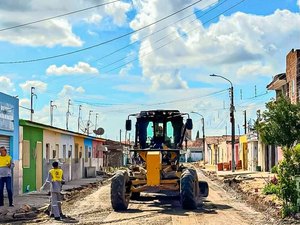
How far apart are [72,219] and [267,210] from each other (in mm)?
6107

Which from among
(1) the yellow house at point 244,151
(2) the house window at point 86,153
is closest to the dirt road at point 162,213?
(2) the house window at point 86,153

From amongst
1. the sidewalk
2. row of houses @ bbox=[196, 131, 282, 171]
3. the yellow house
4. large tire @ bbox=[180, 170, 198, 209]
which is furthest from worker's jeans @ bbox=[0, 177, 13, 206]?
the yellow house

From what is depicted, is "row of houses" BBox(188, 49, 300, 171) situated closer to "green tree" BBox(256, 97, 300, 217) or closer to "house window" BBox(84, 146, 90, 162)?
"green tree" BBox(256, 97, 300, 217)

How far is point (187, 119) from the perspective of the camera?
20.2m

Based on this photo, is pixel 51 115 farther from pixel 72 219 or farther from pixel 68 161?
pixel 72 219

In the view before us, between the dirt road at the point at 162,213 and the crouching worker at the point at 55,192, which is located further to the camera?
the crouching worker at the point at 55,192

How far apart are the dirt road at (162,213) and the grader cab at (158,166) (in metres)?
0.49

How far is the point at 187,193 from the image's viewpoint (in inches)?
691

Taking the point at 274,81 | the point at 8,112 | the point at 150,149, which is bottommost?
the point at 150,149

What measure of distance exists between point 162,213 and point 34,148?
11754mm

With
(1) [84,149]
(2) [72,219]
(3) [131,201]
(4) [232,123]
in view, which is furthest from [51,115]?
(2) [72,219]

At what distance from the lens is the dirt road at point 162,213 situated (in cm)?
1521

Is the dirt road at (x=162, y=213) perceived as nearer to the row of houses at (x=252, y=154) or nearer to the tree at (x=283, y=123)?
the tree at (x=283, y=123)

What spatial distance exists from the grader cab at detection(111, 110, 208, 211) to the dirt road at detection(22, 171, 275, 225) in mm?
492
